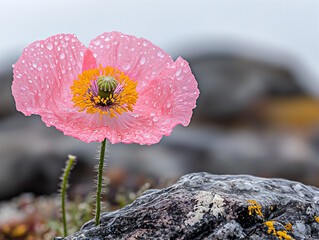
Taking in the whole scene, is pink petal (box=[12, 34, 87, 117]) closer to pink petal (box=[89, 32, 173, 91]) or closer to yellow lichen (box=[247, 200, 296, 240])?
pink petal (box=[89, 32, 173, 91])

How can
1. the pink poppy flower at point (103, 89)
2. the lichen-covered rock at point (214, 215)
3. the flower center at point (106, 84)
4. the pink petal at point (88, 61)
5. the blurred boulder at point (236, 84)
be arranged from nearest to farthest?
1. the lichen-covered rock at point (214, 215)
2. the pink poppy flower at point (103, 89)
3. the flower center at point (106, 84)
4. the pink petal at point (88, 61)
5. the blurred boulder at point (236, 84)

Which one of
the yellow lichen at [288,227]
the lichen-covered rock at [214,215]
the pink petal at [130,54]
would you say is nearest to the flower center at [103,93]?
the pink petal at [130,54]

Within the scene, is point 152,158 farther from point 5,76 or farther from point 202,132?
point 5,76

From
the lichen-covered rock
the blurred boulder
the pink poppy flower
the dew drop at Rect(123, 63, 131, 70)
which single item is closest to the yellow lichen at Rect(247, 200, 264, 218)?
the lichen-covered rock

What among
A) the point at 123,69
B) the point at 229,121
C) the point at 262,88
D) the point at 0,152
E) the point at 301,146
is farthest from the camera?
the point at 262,88

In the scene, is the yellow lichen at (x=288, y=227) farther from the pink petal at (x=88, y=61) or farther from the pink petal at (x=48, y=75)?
the pink petal at (x=88, y=61)

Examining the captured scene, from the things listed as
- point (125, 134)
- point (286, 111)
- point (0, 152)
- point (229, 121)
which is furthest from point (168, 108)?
point (286, 111)

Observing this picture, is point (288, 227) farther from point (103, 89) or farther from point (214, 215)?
point (103, 89)
